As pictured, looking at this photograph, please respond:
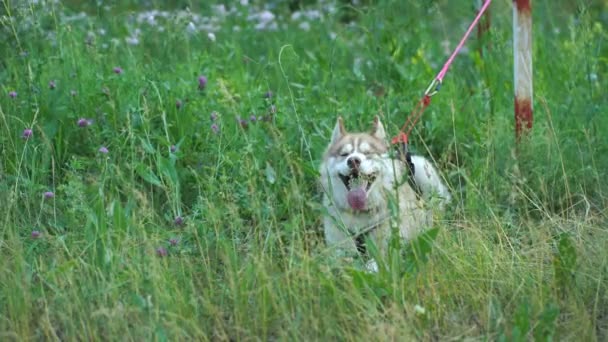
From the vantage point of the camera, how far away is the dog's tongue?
16.8 ft

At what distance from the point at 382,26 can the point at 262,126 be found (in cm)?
133

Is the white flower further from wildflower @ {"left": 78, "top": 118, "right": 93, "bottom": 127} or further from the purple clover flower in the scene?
the purple clover flower

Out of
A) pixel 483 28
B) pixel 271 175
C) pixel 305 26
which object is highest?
pixel 483 28

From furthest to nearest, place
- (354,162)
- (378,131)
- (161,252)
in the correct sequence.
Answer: (378,131)
(354,162)
(161,252)

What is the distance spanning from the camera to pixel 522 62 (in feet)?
18.7

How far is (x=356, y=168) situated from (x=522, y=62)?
1.22 meters

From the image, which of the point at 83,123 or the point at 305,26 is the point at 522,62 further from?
the point at 305,26

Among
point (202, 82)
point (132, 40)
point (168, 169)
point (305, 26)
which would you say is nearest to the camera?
point (168, 169)

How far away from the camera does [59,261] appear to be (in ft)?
14.4

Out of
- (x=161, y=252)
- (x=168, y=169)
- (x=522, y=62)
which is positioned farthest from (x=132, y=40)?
(x=161, y=252)

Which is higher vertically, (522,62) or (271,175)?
(522,62)

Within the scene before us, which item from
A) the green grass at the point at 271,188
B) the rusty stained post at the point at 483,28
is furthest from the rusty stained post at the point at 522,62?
the rusty stained post at the point at 483,28

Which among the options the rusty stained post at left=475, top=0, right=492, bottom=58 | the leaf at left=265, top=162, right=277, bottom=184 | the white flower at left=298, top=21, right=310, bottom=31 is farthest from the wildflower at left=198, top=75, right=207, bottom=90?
the white flower at left=298, top=21, right=310, bottom=31

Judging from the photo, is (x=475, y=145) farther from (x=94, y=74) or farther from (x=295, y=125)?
(x=94, y=74)
